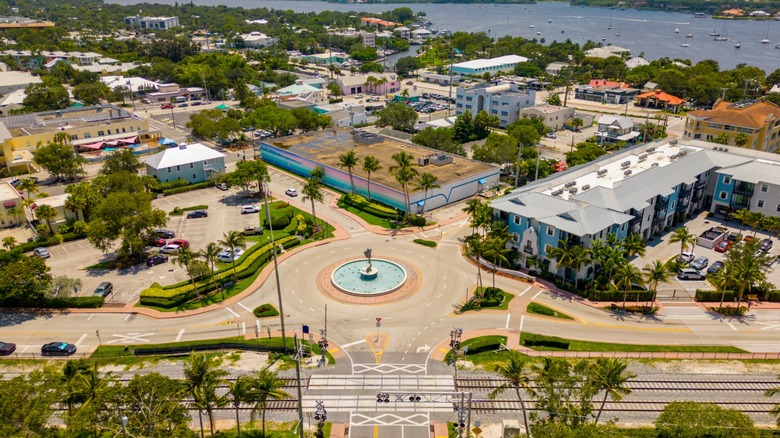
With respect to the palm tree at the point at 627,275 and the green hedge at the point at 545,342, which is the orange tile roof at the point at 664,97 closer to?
the palm tree at the point at 627,275

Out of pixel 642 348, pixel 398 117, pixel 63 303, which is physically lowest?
pixel 642 348

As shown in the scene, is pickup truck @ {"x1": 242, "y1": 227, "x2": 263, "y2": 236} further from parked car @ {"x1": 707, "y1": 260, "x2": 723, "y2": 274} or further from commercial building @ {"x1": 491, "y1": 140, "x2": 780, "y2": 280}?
parked car @ {"x1": 707, "y1": 260, "x2": 723, "y2": 274}

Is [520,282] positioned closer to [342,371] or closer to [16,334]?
[342,371]

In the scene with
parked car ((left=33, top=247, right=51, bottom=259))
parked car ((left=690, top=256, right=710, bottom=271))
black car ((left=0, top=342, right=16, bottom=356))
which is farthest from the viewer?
parked car ((left=33, top=247, right=51, bottom=259))

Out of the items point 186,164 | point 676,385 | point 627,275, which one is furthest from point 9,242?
point 676,385

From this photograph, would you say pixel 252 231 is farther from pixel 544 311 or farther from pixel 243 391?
pixel 243 391

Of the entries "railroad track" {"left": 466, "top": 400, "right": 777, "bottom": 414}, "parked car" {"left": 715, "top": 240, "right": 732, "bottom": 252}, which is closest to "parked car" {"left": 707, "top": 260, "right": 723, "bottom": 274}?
"parked car" {"left": 715, "top": 240, "right": 732, "bottom": 252}
